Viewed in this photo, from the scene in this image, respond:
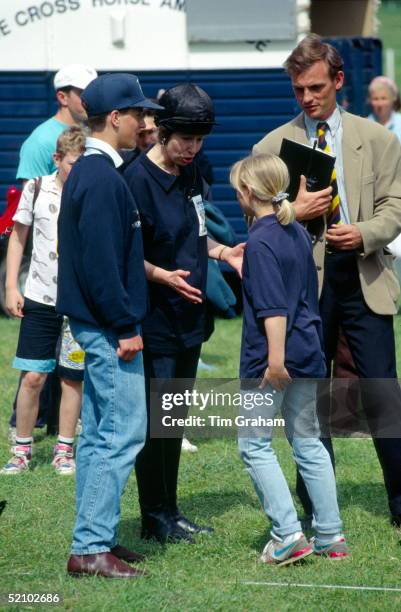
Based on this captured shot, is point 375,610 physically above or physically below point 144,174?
below

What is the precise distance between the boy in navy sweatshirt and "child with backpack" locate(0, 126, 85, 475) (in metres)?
1.65

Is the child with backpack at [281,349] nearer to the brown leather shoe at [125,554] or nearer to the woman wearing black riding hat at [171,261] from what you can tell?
the woman wearing black riding hat at [171,261]

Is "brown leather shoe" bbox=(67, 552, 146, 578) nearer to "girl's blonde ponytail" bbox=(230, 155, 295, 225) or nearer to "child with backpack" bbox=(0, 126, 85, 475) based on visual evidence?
"girl's blonde ponytail" bbox=(230, 155, 295, 225)

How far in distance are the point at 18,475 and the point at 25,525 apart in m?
0.87

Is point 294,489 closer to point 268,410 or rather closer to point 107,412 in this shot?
point 268,410

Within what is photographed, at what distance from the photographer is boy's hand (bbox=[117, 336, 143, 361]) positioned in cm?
427

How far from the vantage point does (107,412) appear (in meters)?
4.32

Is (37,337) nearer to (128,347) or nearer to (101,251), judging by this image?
(128,347)

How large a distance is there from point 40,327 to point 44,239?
17.4 inches

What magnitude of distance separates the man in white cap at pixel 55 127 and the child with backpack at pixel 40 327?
0.31 m

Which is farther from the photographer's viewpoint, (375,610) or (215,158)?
(215,158)

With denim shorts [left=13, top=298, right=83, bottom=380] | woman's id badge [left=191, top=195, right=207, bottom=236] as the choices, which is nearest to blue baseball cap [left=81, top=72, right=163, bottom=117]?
woman's id badge [left=191, top=195, right=207, bottom=236]

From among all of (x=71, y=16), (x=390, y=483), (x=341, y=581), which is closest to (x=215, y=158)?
(x=71, y=16)

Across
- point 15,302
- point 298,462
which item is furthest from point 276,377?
point 15,302
